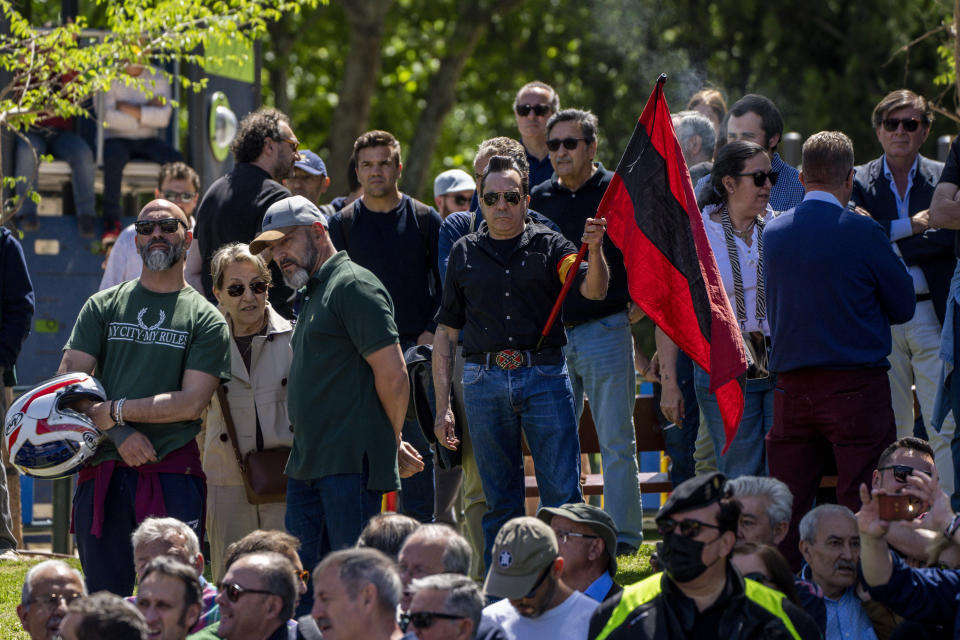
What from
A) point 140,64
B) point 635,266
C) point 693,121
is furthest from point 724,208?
point 140,64

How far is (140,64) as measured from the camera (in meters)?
11.9

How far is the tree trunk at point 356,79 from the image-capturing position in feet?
79.2

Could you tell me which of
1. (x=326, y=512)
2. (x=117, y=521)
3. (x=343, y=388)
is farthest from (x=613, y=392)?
(x=117, y=521)

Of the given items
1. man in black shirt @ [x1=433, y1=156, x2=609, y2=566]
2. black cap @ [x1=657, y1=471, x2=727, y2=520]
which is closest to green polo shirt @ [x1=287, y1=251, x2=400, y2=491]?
man in black shirt @ [x1=433, y1=156, x2=609, y2=566]

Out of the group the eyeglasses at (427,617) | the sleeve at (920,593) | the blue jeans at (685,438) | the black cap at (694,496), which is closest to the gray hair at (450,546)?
the eyeglasses at (427,617)

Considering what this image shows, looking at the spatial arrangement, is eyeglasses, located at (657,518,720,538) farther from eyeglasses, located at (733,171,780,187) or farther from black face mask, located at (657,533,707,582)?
eyeglasses, located at (733,171,780,187)

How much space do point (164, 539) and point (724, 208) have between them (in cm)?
324

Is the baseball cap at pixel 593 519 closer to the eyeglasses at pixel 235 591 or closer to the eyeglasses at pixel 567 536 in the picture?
the eyeglasses at pixel 567 536

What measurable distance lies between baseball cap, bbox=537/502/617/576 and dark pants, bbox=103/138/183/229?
8.69 m

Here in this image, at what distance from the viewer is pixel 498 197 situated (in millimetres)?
7242

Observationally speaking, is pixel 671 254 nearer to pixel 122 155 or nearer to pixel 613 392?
pixel 613 392

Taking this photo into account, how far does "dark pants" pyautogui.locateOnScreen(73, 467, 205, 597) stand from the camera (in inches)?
274

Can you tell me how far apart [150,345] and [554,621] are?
243 centimetres

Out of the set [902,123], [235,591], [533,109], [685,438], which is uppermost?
[533,109]
